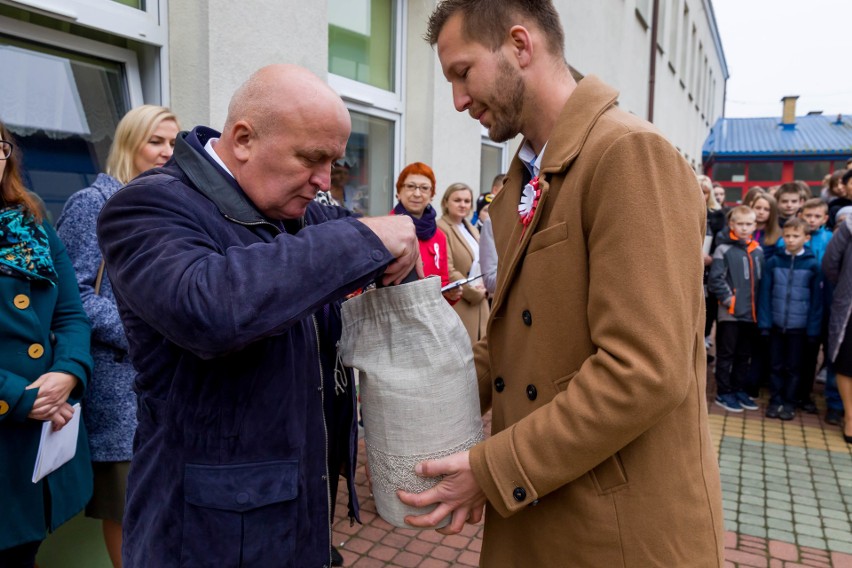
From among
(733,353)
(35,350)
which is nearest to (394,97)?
(733,353)

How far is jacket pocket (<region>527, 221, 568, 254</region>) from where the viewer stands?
1.34 metres

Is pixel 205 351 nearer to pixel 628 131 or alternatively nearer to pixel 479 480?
pixel 479 480

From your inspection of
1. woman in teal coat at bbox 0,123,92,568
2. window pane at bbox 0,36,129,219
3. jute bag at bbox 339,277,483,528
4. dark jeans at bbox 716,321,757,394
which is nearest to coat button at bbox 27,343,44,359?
woman in teal coat at bbox 0,123,92,568

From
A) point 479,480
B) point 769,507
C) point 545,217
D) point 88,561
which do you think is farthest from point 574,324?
point 769,507

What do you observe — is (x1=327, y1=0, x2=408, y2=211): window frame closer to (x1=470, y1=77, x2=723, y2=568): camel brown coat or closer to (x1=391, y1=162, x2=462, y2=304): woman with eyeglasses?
(x1=391, y1=162, x2=462, y2=304): woman with eyeglasses

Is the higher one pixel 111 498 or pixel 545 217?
pixel 545 217

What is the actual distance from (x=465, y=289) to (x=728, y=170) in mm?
36727

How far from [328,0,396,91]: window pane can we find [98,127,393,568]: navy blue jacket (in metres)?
4.05

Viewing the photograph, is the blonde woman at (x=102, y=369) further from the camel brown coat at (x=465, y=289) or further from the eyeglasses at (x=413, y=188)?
the camel brown coat at (x=465, y=289)

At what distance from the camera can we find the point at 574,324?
4.42ft

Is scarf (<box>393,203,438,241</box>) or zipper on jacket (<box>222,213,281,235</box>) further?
scarf (<box>393,203,438,241</box>)

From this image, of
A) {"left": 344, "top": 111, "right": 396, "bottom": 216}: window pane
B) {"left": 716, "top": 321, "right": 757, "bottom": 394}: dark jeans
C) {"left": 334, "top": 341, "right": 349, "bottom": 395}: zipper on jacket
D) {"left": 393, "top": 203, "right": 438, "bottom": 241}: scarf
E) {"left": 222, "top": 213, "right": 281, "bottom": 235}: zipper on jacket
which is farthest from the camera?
{"left": 716, "top": 321, "right": 757, "bottom": 394}: dark jeans

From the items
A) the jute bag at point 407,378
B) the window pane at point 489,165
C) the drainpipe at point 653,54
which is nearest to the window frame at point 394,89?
the window pane at point 489,165

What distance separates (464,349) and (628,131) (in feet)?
1.89
